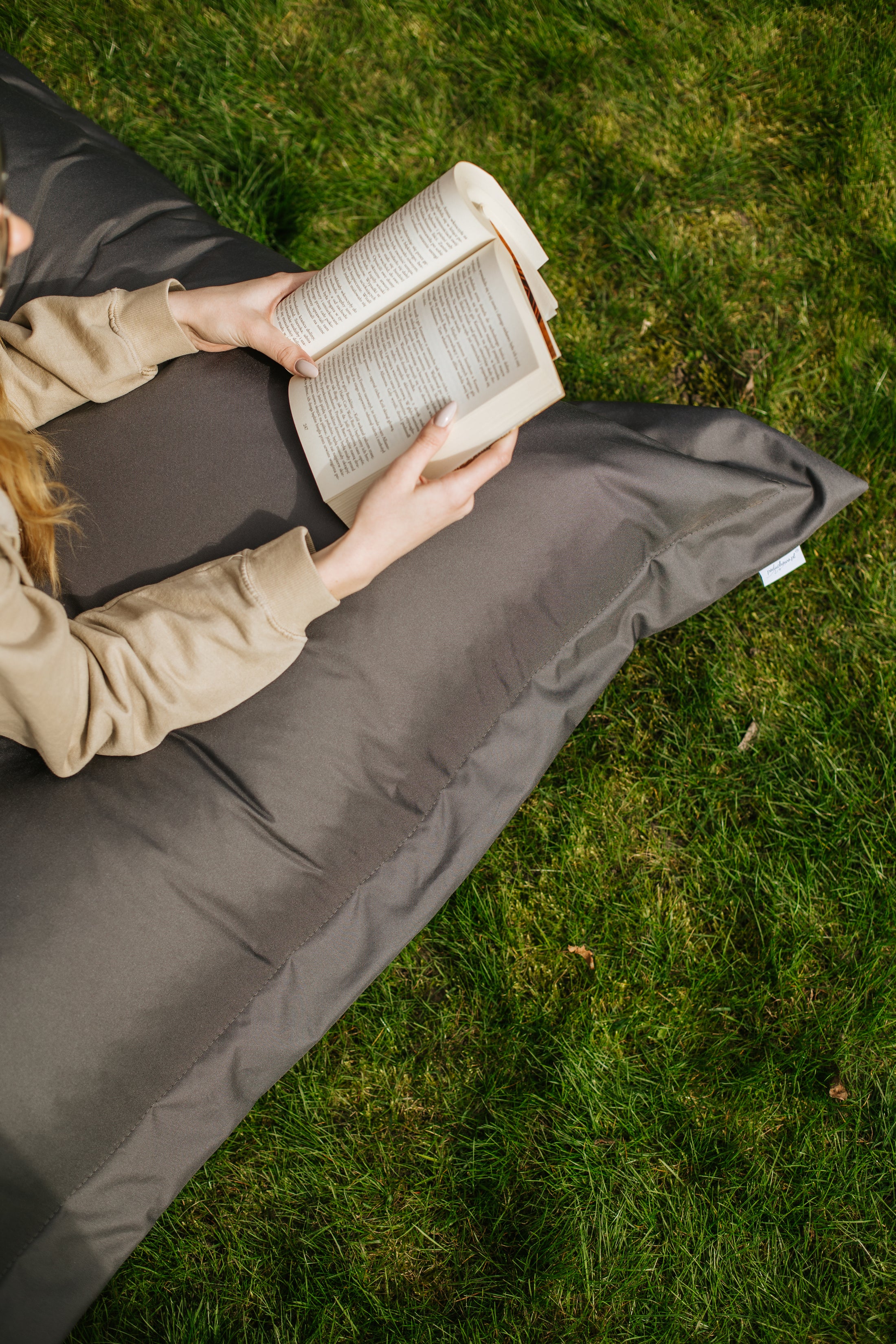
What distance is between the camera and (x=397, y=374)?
4.06 feet

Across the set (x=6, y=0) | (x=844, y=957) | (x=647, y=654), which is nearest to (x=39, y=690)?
(x=647, y=654)

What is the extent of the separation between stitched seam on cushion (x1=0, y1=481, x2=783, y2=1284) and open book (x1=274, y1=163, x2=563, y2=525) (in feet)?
1.27

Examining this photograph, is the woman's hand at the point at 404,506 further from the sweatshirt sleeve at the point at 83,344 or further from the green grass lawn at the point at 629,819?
the green grass lawn at the point at 629,819

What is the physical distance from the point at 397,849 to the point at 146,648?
531 mm

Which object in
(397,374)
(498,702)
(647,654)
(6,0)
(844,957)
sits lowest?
(844,957)

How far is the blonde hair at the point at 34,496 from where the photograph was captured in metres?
1.16

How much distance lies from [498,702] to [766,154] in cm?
174

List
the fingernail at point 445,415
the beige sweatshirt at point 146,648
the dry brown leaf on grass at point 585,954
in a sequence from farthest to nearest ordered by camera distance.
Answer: the dry brown leaf on grass at point 585,954
the fingernail at point 445,415
the beige sweatshirt at point 146,648

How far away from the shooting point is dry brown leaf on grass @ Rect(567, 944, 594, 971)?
1.77 m

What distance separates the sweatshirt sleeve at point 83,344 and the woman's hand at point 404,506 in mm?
516

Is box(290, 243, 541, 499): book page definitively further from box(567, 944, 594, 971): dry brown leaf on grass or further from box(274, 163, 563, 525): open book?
box(567, 944, 594, 971): dry brown leaf on grass

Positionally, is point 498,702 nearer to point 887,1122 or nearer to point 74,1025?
point 74,1025

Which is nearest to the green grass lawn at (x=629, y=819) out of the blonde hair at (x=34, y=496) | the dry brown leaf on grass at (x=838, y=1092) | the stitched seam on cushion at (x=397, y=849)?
the dry brown leaf on grass at (x=838, y=1092)

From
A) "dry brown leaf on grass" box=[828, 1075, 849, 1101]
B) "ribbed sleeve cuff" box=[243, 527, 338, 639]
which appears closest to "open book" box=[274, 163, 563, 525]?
"ribbed sleeve cuff" box=[243, 527, 338, 639]
